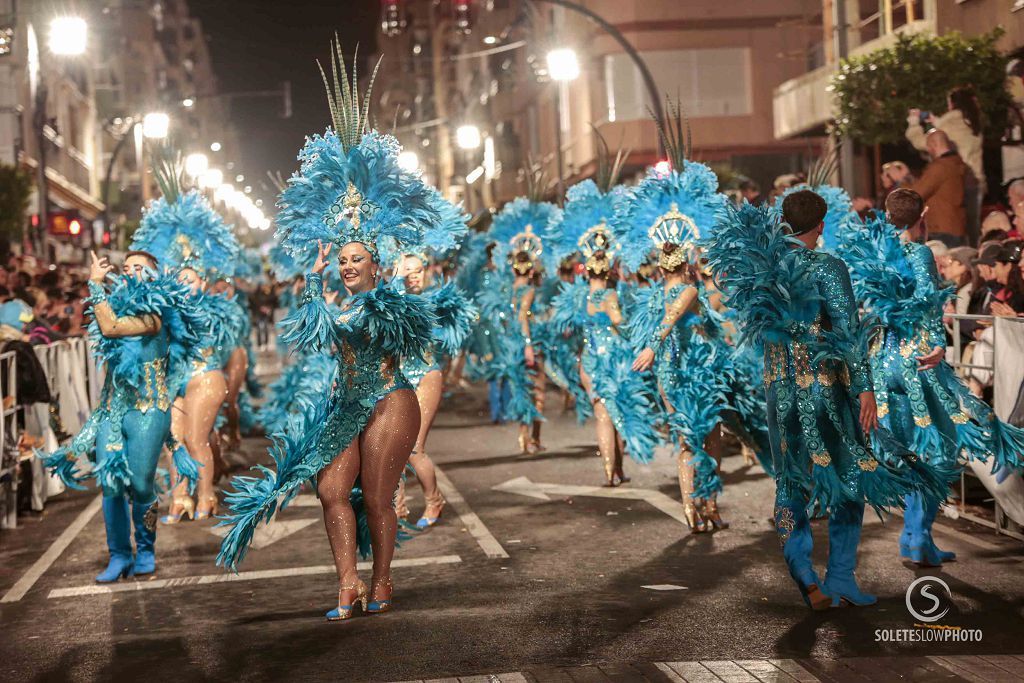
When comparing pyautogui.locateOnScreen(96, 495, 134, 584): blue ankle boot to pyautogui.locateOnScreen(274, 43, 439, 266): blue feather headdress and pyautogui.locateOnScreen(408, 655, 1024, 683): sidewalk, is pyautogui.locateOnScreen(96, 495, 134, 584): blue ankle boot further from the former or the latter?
pyautogui.locateOnScreen(408, 655, 1024, 683): sidewalk

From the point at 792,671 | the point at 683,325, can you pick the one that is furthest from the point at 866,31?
the point at 792,671

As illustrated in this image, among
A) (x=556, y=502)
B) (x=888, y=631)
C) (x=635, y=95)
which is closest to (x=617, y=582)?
(x=888, y=631)

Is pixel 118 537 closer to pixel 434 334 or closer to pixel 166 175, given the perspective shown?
pixel 434 334

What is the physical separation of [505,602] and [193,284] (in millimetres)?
4408

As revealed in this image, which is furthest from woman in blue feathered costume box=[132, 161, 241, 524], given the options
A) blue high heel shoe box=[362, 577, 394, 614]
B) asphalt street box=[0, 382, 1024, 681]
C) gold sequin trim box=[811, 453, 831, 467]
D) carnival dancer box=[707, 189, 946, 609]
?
gold sequin trim box=[811, 453, 831, 467]

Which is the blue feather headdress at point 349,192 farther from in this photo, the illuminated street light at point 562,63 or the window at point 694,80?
the window at point 694,80

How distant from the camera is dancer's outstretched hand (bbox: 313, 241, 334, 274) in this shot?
7784 mm

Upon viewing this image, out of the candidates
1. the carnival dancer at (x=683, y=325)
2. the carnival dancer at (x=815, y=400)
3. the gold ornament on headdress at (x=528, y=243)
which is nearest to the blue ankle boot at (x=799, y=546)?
the carnival dancer at (x=815, y=400)

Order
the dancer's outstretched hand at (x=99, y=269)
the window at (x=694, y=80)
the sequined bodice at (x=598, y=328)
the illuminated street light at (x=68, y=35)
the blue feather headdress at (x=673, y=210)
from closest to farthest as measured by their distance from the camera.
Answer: the dancer's outstretched hand at (x=99, y=269), the blue feather headdress at (x=673, y=210), the sequined bodice at (x=598, y=328), the illuminated street light at (x=68, y=35), the window at (x=694, y=80)

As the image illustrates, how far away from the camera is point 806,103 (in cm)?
2580

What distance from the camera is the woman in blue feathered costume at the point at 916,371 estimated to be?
8.30m

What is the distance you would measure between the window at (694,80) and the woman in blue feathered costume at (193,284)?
3137 cm

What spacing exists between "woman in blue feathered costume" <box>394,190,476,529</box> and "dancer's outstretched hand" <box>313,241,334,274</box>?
2.64ft

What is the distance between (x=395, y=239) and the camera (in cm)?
803
